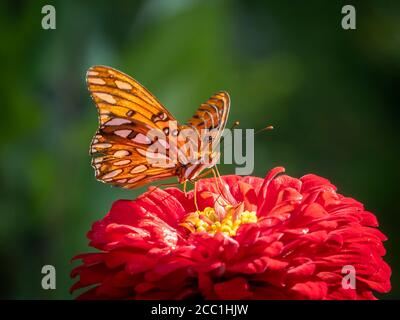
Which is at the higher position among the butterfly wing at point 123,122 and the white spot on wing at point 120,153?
the butterfly wing at point 123,122

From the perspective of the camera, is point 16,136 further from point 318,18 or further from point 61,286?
point 318,18

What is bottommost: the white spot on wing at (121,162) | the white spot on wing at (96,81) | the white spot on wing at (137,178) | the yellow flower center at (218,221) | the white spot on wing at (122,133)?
the yellow flower center at (218,221)

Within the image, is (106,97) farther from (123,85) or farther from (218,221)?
(218,221)

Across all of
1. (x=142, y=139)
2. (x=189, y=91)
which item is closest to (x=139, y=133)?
(x=142, y=139)

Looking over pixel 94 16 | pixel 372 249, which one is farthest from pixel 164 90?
pixel 372 249

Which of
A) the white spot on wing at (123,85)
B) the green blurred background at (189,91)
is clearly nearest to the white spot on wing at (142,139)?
the white spot on wing at (123,85)

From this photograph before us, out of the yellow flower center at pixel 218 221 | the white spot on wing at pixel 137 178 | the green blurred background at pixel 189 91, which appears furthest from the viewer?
the green blurred background at pixel 189 91

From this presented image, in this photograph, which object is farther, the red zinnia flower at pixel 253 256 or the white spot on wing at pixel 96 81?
the white spot on wing at pixel 96 81

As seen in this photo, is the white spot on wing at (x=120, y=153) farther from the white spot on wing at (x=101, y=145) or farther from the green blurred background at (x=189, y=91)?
the green blurred background at (x=189, y=91)
